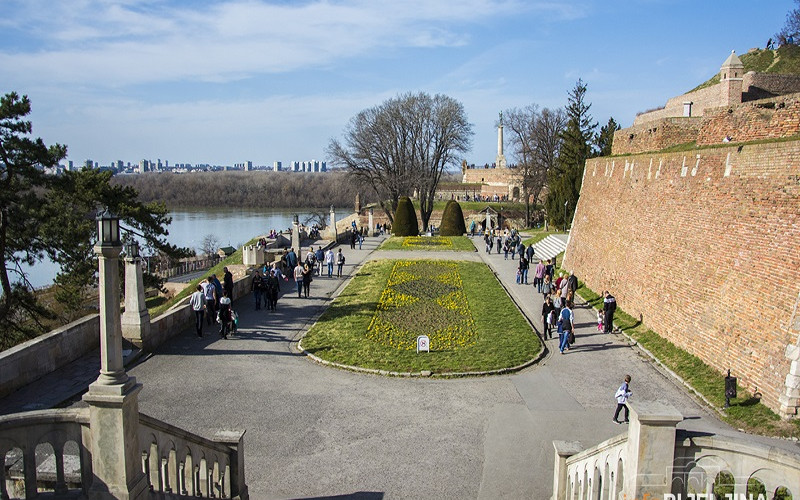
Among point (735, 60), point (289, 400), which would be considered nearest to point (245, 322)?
point (289, 400)

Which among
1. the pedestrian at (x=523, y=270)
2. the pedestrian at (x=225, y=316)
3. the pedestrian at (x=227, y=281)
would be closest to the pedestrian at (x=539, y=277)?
the pedestrian at (x=523, y=270)

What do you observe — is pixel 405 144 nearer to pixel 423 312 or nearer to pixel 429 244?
pixel 429 244

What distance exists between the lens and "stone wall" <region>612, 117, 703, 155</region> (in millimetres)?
18875

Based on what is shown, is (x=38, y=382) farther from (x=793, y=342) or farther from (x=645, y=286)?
(x=645, y=286)

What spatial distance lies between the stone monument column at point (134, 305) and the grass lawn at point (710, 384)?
11733 millimetres

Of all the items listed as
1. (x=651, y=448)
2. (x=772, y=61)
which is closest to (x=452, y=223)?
(x=772, y=61)

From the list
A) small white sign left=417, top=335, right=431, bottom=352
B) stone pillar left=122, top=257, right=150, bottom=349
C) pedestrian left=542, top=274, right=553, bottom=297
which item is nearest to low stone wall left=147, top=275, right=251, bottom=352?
stone pillar left=122, top=257, right=150, bottom=349

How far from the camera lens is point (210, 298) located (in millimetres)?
15656

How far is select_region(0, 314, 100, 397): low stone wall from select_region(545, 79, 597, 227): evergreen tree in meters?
29.4

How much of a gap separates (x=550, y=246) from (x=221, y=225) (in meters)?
57.5

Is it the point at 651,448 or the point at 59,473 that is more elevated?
the point at 651,448

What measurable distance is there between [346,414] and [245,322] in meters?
7.40

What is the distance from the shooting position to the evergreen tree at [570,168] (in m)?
37.4

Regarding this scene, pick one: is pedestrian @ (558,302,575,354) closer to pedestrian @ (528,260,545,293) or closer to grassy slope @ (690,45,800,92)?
pedestrian @ (528,260,545,293)
